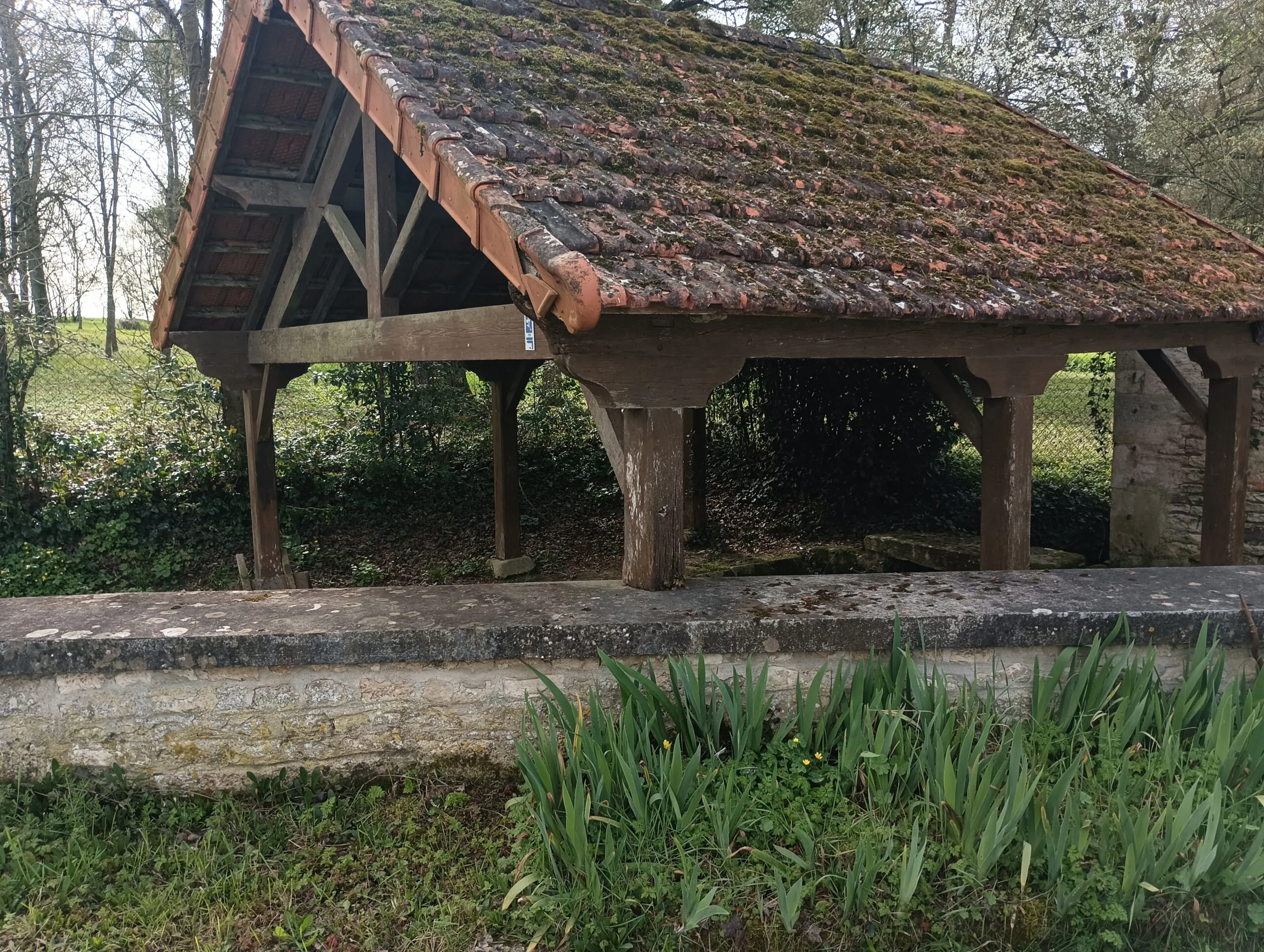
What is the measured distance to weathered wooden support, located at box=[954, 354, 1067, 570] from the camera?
14.0 feet

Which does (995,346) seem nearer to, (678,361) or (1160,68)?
(678,361)

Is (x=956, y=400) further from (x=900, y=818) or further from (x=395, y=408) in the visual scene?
(x=395, y=408)

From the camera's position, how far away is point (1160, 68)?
12.1 m

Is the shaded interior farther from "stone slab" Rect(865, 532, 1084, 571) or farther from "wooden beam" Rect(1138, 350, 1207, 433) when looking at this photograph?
"wooden beam" Rect(1138, 350, 1207, 433)

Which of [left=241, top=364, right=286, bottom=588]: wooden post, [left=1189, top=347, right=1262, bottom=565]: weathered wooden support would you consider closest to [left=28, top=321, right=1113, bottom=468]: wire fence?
[left=241, top=364, right=286, bottom=588]: wooden post

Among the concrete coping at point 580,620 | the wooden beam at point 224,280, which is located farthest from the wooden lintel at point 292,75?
the concrete coping at point 580,620

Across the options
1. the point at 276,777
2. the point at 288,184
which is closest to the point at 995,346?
the point at 276,777

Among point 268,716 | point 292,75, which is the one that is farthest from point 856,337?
point 292,75

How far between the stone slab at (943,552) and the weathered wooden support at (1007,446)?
1928mm

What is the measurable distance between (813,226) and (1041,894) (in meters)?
2.55

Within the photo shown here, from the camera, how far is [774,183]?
3904 millimetres

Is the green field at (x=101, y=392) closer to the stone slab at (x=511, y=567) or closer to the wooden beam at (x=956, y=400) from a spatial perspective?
the stone slab at (x=511, y=567)

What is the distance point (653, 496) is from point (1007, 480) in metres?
2.06

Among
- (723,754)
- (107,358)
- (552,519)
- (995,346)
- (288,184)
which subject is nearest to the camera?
(723,754)
